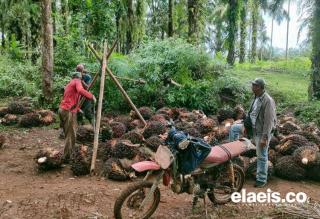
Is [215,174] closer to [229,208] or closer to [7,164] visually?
[229,208]

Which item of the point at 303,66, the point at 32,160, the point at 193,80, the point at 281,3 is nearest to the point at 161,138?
the point at 32,160

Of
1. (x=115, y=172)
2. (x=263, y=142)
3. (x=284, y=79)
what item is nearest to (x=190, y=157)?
(x=263, y=142)

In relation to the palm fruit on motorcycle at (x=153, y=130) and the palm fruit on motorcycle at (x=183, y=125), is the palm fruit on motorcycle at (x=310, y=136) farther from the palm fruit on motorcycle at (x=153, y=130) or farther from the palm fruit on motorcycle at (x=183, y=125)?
the palm fruit on motorcycle at (x=153, y=130)

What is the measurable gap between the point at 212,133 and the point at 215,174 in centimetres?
383

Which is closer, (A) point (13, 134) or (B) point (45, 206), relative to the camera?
(B) point (45, 206)

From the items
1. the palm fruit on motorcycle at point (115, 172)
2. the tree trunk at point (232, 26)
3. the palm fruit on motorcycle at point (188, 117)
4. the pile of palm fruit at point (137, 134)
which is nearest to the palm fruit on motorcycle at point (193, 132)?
the pile of palm fruit at point (137, 134)

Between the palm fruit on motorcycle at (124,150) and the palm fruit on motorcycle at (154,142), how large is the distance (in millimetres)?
511

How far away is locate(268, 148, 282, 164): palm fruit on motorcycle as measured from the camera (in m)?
8.76

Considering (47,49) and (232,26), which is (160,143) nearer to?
(47,49)

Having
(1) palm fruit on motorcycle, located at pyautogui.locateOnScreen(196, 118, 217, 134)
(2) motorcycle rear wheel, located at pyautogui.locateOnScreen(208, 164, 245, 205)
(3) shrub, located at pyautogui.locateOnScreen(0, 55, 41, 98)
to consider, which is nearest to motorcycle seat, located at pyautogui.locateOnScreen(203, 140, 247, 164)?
(2) motorcycle rear wheel, located at pyautogui.locateOnScreen(208, 164, 245, 205)

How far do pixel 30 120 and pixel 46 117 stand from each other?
1.66 ft

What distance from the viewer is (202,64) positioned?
15758mm

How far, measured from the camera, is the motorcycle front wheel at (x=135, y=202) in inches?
224

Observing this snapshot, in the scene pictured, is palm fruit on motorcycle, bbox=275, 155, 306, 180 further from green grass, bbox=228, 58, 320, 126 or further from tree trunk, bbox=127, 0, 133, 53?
tree trunk, bbox=127, 0, 133, 53
